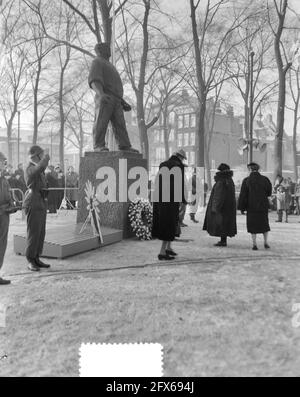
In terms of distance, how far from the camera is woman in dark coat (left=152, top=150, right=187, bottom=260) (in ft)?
25.4

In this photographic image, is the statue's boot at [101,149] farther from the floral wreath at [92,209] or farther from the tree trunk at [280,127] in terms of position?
the tree trunk at [280,127]

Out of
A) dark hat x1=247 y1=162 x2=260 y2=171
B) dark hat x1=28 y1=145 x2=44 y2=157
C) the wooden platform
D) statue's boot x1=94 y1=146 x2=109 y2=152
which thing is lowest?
the wooden platform

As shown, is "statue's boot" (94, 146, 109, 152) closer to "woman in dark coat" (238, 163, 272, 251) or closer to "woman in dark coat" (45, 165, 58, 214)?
"woman in dark coat" (238, 163, 272, 251)

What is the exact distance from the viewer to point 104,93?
35.4ft

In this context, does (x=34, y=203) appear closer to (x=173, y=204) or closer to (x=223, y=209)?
(x=173, y=204)

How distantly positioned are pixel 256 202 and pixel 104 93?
4.36m

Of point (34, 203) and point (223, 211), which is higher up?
point (34, 203)

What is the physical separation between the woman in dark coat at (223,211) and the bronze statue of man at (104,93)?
2654mm

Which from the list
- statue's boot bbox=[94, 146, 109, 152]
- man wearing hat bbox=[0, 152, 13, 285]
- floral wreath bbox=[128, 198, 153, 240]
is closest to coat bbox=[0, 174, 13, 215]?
man wearing hat bbox=[0, 152, 13, 285]

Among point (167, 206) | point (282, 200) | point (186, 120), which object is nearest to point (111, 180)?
point (167, 206)

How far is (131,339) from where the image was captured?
4027mm
